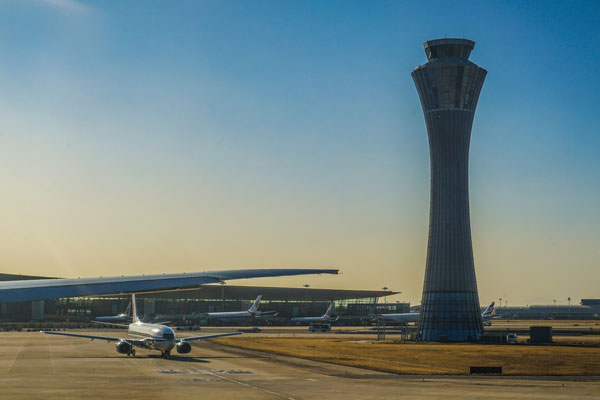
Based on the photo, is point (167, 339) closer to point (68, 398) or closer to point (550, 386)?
point (68, 398)

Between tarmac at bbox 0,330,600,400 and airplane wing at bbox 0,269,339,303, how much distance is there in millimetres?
20821

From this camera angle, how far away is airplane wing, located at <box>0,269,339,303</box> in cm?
1630

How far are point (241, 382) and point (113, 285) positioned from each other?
106ft

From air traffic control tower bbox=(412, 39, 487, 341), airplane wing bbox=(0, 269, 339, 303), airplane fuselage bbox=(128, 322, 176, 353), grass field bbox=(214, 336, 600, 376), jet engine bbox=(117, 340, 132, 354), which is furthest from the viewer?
air traffic control tower bbox=(412, 39, 487, 341)

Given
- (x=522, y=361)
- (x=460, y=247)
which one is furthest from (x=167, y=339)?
(x=460, y=247)

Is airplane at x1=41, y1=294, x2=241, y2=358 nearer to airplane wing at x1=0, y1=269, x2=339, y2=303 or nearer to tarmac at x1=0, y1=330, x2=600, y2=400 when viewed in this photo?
tarmac at x1=0, y1=330, x2=600, y2=400

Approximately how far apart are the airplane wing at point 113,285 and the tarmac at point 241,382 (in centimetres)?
2082

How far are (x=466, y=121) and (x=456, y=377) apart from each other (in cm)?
8249

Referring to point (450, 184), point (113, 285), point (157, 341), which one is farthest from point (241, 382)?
point (450, 184)

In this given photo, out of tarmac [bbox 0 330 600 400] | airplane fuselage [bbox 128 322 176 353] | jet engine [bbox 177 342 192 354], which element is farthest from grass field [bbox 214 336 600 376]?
airplane fuselage [bbox 128 322 176 353]

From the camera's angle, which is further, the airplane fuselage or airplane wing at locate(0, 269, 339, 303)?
the airplane fuselage

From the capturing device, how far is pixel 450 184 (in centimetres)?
13000

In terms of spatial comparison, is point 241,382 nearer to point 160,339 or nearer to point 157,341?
point 160,339

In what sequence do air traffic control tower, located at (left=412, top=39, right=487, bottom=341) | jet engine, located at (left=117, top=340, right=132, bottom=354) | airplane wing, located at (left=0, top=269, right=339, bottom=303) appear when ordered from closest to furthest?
airplane wing, located at (left=0, top=269, right=339, bottom=303) → jet engine, located at (left=117, top=340, right=132, bottom=354) → air traffic control tower, located at (left=412, top=39, right=487, bottom=341)
